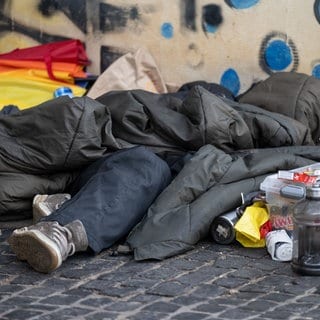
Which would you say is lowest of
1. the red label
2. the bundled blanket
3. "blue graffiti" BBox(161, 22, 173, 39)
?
the red label

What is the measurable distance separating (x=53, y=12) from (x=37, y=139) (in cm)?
224

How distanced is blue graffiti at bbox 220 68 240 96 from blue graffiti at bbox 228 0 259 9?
45 cm

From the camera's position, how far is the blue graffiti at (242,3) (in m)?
6.70

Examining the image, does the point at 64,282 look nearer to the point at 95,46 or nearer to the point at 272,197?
the point at 272,197

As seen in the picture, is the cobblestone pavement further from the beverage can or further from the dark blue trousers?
the dark blue trousers

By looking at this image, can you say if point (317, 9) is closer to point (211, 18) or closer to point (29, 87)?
point (211, 18)

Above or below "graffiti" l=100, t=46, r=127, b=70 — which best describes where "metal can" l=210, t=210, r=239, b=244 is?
below

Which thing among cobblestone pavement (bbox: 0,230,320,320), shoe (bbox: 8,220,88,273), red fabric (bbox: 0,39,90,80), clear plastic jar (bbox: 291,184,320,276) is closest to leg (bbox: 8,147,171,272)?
shoe (bbox: 8,220,88,273)

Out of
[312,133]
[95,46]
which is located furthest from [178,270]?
[95,46]

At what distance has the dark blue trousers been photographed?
15.8 ft

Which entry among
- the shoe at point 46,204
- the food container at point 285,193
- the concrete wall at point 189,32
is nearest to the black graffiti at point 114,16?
the concrete wall at point 189,32

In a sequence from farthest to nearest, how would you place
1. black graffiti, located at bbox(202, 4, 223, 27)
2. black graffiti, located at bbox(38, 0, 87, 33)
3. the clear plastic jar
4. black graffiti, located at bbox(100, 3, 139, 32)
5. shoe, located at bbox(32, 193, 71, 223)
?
black graffiti, located at bbox(38, 0, 87, 33)
black graffiti, located at bbox(100, 3, 139, 32)
black graffiti, located at bbox(202, 4, 223, 27)
shoe, located at bbox(32, 193, 71, 223)
the clear plastic jar

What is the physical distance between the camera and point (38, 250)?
179 inches

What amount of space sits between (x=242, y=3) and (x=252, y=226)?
2.31 meters
